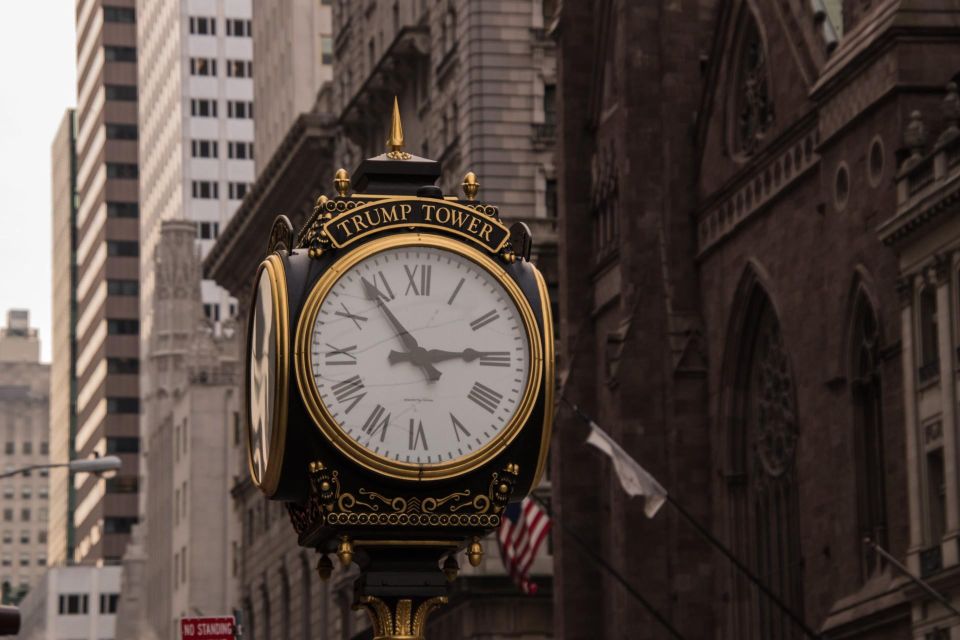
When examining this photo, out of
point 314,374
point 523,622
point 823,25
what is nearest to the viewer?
point 314,374

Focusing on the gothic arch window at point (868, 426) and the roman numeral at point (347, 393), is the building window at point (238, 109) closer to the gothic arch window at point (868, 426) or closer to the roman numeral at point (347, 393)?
the gothic arch window at point (868, 426)

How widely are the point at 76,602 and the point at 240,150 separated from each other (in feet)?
125

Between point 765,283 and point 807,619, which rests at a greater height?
point 765,283

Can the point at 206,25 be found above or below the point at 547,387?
above

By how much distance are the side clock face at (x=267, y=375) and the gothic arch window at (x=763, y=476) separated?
41.0m

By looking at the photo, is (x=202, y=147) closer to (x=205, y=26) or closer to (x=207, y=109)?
(x=207, y=109)

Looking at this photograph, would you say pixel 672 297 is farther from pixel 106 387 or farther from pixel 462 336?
pixel 106 387

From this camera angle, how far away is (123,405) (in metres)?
192

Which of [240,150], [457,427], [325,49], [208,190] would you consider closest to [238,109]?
[240,150]

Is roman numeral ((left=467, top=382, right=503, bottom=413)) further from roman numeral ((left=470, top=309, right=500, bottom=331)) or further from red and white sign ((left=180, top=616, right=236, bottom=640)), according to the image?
red and white sign ((left=180, top=616, right=236, bottom=640))

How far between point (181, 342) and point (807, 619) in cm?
10773

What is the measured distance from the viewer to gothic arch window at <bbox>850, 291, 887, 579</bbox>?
143 ft

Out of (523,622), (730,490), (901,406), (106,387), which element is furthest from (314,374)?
(106,387)

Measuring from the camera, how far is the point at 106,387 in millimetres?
191500
